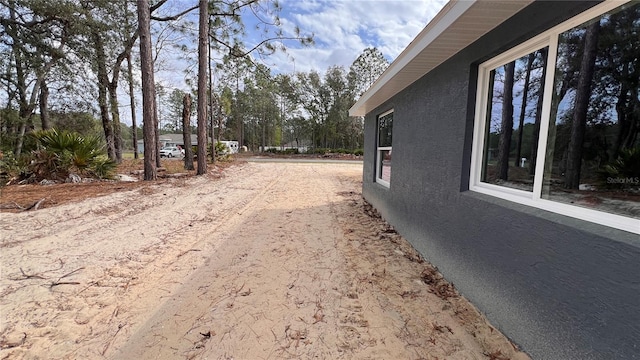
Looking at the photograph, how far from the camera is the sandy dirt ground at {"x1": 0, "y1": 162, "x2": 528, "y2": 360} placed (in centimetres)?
193

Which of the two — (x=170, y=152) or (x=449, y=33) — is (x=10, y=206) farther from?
(x=170, y=152)

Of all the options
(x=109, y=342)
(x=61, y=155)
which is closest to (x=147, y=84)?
(x=61, y=155)

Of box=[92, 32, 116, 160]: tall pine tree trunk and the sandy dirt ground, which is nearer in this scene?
the sandy dirt ground

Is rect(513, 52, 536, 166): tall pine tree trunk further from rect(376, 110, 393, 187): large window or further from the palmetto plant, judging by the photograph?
the palmetto plant

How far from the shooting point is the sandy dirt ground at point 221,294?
1932 mm

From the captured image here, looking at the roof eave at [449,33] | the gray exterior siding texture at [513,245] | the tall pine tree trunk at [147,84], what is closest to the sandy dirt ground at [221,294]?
the gray exterior siding texture at [513,245]

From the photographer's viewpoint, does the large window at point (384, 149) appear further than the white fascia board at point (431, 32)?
Yes

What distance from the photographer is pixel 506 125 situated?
2311 mm

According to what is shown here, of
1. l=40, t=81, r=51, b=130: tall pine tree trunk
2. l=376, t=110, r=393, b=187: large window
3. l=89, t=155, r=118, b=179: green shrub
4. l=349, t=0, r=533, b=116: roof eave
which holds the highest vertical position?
l=40, t=81, r=51, b=130: tall pine tree trunk

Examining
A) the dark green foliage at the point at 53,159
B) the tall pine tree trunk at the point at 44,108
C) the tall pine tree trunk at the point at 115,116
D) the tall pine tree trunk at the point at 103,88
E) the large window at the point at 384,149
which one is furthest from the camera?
the tall pine tree trunk at the point at 115,116

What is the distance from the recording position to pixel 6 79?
10.6 metres

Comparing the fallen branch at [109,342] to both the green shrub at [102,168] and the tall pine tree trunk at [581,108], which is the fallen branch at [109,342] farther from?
the green shrub at [102,168]

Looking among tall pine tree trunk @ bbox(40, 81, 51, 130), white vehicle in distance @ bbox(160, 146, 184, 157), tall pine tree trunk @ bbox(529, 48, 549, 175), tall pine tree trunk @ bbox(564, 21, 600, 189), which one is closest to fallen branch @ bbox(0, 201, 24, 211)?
tall pine tree trunk @ bbox(529, 48, 549, 175)

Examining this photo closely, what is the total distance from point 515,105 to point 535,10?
669mm
